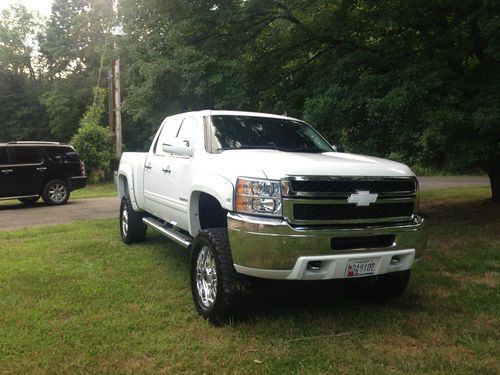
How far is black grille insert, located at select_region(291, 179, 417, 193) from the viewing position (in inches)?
154

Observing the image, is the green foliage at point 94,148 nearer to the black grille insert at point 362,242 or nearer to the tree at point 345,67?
the tree at point 345,67

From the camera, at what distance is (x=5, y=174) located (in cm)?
1327

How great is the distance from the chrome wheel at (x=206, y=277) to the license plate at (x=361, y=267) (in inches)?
45.1

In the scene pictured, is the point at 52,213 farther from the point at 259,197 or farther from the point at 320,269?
the point at 320,269

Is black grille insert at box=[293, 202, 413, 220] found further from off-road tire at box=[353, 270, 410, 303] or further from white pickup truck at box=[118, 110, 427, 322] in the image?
off-road tire at box=[353, 270, 410, 303]

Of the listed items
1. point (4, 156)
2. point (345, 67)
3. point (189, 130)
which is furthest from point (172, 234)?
point (4, 156)

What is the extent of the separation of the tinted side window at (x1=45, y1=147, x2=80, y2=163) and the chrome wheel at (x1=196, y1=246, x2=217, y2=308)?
11128 mm

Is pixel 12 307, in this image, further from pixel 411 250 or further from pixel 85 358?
pixel 411 250

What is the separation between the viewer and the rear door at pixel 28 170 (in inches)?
533

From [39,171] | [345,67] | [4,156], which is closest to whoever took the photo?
[345,67]

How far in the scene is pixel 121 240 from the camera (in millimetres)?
8188

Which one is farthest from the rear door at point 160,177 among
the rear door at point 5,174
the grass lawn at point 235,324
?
the rear door at point 5,174

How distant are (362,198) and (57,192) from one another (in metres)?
12.2

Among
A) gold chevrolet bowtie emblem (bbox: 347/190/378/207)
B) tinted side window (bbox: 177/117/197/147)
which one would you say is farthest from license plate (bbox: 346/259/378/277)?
tinted side window (bbox: 177/117/197/147)
